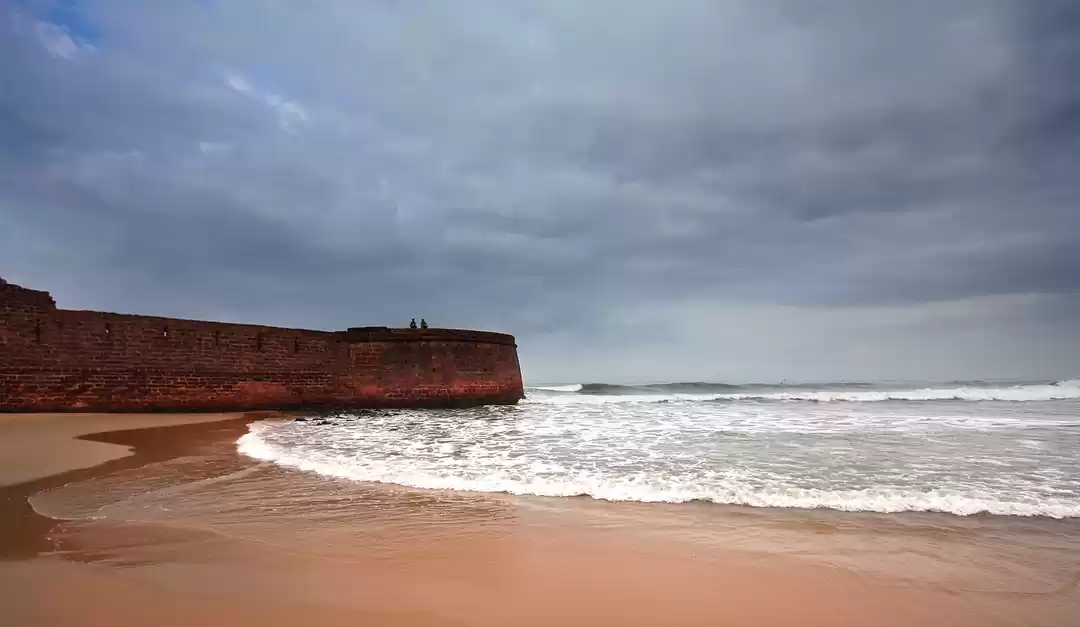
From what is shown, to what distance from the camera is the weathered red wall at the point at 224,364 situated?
37.9ft

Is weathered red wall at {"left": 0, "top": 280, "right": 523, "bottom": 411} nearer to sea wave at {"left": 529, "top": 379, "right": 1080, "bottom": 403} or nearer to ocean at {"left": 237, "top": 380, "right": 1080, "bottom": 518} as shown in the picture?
ocean at {"left": 237, "top": 380, "right": 1080, "bottom": 518}

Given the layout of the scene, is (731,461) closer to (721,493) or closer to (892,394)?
(721,493)

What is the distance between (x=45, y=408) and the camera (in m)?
11.5

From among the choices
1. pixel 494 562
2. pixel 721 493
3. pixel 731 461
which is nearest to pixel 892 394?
pixel 731 461

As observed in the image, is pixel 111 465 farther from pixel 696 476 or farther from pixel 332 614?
pixel 696 476

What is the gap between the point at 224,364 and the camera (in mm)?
14609

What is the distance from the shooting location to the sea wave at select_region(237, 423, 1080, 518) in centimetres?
436

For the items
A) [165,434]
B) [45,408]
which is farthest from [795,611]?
[45,408]

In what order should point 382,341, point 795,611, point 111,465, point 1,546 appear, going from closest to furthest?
point 795,611 → point 1,546 → point 111,465 → point 382,341

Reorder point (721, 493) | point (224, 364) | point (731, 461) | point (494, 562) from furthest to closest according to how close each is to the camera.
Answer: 1. point (224, 364)
2. point (731, 461)
3. point (721, 493)
4. point (494, 562)

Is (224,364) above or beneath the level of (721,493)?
above

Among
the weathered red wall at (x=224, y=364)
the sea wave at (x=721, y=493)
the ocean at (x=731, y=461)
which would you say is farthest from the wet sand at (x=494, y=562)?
the weathered red wall at (x=224, y=364)

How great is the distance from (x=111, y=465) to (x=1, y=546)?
11.8ft

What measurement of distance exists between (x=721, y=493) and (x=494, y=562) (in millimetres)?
2499
